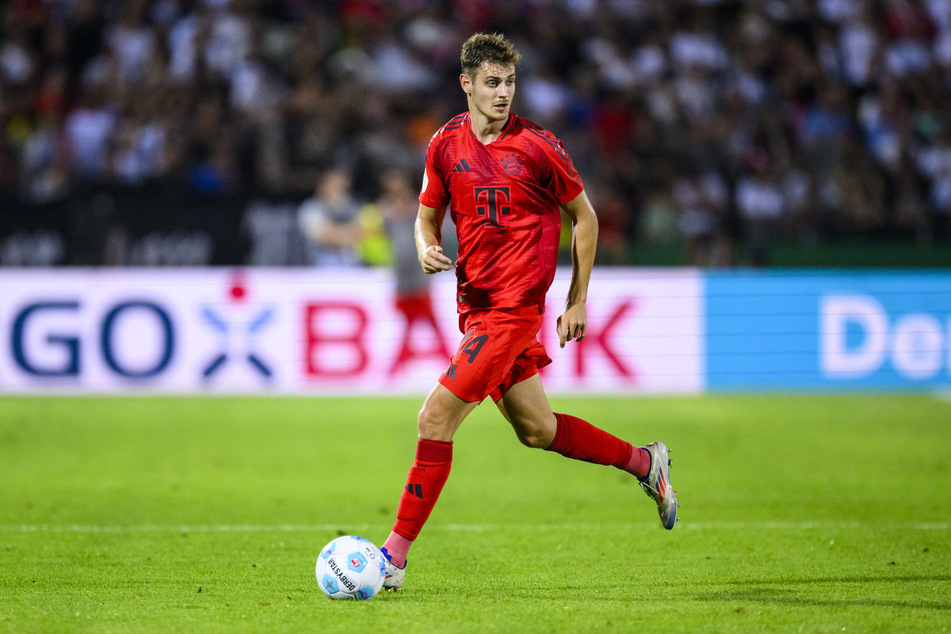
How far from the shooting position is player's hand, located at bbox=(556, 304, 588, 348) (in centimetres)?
459

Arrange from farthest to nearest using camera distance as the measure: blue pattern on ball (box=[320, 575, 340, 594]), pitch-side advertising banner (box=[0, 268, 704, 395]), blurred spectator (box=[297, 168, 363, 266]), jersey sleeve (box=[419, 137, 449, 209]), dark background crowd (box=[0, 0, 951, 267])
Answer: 1. dark background crowd (box=[0, 0, 951, 267])
2. blurred spectator (box=[297, 168, 363, 266])
3. pitch-side advertising banner (box=[0, 268, 704, 395])
4. jersey sleeve (box=[419, 137, 449, 209])
5. blue pattern on ball (box=[320, 575, 340, 594])

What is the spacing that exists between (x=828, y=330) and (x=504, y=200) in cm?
745

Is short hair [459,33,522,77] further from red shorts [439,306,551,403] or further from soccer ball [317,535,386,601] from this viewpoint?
soccer ball [317,535,386,601]

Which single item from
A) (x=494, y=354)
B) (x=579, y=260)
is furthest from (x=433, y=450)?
(x=579, y=260)

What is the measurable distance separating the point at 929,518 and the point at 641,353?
5230 millimetres

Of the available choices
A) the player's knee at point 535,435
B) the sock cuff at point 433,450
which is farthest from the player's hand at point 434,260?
the player's knee at point 535,435

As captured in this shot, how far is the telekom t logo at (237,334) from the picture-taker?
36.2 feet

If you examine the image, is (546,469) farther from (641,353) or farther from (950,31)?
(950,31)

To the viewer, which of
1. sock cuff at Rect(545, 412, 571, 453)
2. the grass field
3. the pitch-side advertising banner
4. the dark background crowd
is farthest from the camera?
the dark background crowd

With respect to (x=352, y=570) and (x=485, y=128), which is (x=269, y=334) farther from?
(x=352, y=570)

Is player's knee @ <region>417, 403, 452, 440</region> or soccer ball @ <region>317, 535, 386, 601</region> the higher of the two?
player's knee @ <region>417, 403, 452, 440</region>

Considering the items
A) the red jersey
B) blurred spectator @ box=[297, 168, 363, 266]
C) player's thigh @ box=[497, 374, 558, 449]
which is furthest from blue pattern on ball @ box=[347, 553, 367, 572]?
blurred spectator @ box=[297, 168, 363, 266]

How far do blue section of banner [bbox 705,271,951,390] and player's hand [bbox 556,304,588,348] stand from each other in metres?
6.95

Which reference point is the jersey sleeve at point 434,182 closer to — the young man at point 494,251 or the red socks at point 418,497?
the young man at point 494,251
